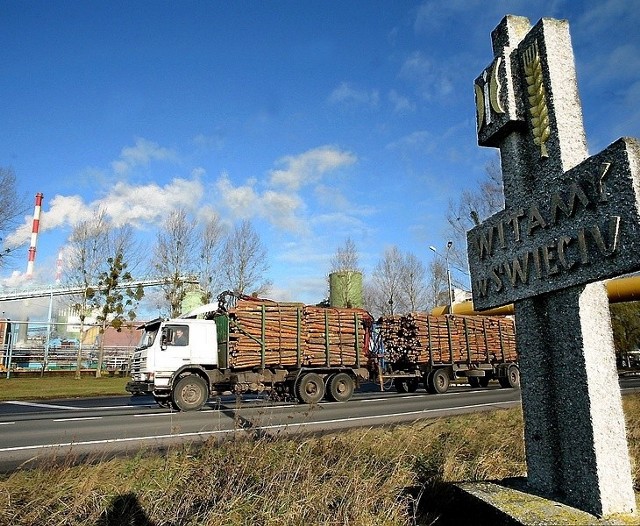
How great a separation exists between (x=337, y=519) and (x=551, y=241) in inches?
94.7

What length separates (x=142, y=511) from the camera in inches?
155

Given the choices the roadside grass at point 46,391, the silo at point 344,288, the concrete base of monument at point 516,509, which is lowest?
the roadside grass at point 46,391

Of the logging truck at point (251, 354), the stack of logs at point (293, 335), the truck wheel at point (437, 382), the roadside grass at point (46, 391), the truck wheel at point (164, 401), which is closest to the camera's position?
the logging truck at point (251, 354)

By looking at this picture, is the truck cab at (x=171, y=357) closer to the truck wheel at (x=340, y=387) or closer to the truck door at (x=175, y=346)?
the truck door at (x=175, y=346)

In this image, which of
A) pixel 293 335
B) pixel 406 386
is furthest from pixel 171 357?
pixel 406 386

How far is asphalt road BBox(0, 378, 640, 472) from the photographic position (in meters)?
7.79

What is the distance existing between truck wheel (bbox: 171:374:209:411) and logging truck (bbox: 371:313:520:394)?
6897mm

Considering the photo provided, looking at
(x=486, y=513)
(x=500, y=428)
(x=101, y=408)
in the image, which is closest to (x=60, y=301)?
(x=101, y=408)

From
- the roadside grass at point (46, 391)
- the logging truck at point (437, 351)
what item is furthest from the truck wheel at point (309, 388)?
the roadside grass at point (46, 391)

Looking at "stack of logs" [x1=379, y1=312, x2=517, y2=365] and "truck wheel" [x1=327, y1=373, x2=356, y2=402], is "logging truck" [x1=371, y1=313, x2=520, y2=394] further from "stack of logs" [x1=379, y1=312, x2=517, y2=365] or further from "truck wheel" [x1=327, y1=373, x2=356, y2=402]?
"truck wheel" [x1=327, y1=373, x2=356, y2=402]

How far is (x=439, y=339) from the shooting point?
1975 cm

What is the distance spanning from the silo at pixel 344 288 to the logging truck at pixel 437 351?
1876cm

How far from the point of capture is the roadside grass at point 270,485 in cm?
364

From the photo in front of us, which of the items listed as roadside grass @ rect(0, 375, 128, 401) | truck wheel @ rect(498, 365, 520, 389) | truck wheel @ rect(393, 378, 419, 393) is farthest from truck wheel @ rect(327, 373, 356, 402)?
roadside grass @ rect(0, 375, 128, 401)
